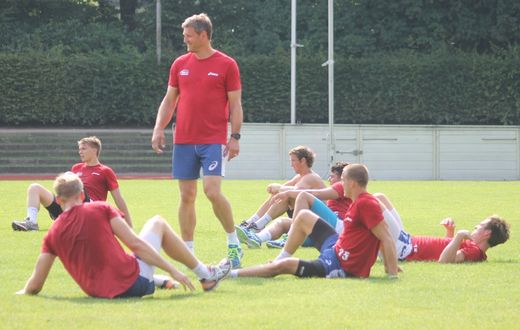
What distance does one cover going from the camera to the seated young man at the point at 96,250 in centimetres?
834

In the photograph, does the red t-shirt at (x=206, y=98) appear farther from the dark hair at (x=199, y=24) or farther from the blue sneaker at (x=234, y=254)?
the blue sneaker at (x=234, y=254)

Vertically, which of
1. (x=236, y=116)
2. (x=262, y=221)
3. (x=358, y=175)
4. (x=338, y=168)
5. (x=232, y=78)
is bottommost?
(x=262, y=221)

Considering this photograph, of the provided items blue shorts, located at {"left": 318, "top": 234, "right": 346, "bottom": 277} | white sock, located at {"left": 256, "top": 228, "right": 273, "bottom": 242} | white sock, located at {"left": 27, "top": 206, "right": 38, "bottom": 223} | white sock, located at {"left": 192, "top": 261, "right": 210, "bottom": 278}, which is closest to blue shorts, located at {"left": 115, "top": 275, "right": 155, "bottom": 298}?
white sock, located at {"left": 192, "top": 261, "right": 210, "bottom": 278}

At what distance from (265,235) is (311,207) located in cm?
160

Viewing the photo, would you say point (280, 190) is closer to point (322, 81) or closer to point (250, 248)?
point (250, 248)

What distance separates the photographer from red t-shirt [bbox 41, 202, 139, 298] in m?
8.34

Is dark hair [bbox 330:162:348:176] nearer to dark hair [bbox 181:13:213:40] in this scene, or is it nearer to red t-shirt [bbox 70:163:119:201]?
dark hair [bbox 181:13:213:40]

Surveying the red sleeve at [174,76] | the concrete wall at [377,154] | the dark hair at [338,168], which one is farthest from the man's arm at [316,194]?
the concrete wall at [377,154]

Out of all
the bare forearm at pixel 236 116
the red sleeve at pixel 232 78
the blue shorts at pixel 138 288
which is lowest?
the blue shorts at pixel 138 288

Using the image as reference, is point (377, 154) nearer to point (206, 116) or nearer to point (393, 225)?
point (393, 225)

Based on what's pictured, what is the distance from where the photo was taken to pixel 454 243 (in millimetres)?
11383

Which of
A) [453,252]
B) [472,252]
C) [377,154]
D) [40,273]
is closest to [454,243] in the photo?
[453,252]

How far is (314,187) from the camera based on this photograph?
44.6ft

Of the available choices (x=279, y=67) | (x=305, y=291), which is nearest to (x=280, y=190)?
(x=305, y=291)
